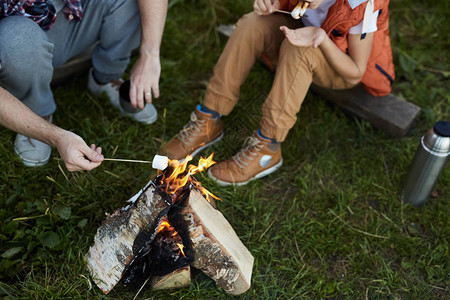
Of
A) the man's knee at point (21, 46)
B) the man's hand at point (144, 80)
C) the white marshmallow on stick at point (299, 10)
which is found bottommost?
the man's hand at point (144, 80)

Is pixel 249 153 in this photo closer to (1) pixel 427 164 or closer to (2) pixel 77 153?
(1) pixel 427 164

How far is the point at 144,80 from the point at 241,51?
58 centimetres

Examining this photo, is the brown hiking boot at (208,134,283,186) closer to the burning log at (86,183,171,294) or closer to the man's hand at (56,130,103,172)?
the burning log at (86,183,171,294)

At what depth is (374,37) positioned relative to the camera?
8.15 ft

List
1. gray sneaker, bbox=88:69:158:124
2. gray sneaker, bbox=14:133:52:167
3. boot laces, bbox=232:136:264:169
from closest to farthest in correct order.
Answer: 1. gray sneaker, bbox=14:133:52:167
2. boot laces, bbox=232:136:264:169
3. gray sneaker, bbox=88:69:158:124

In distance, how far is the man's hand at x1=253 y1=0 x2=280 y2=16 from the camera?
2375 millimetres

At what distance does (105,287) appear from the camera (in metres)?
2.01

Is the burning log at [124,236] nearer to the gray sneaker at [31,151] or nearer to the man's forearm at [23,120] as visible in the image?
the man's forearm at [23,120]

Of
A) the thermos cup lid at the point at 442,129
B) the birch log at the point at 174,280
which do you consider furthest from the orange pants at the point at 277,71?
the birch log at the point at 174,280

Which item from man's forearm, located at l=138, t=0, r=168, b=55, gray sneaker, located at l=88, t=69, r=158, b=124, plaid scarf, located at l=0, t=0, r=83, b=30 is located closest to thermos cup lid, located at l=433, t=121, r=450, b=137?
man's forearm, located at l=138, t=0, r=168, b=55

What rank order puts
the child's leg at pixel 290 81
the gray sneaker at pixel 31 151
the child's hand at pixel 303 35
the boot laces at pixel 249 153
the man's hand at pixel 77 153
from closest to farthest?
the man's hand at pixel 77 153, the child's hand at pixel 303 35, the child's leg at pixel 290 81, the gray sneaker at pixel 31 151, the boot laces at pixel 249 153

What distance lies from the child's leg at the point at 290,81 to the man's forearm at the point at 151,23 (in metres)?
0.68

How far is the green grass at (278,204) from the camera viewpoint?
2.17 m

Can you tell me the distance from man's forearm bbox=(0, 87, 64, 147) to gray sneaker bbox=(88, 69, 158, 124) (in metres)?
0.90
